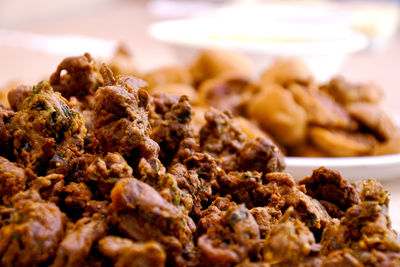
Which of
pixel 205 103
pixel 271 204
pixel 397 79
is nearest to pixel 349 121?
pixel 205 103

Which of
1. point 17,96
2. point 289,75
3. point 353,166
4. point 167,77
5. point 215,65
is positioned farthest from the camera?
point 215,65

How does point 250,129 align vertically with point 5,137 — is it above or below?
below

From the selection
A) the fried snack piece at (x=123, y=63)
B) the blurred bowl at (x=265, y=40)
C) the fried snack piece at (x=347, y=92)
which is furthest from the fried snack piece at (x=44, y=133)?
the blurred bowl at (x=265, y=40)

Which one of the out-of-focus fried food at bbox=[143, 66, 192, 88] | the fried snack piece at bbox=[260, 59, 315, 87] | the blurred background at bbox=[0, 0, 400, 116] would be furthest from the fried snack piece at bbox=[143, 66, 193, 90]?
the blurred background at bbox=[0, 0, 400, 116]

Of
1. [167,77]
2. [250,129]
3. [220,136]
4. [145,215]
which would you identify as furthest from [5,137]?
[167,77]

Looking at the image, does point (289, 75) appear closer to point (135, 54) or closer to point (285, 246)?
Answer: point (285, 246)

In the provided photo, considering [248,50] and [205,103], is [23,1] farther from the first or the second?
[205,103]
